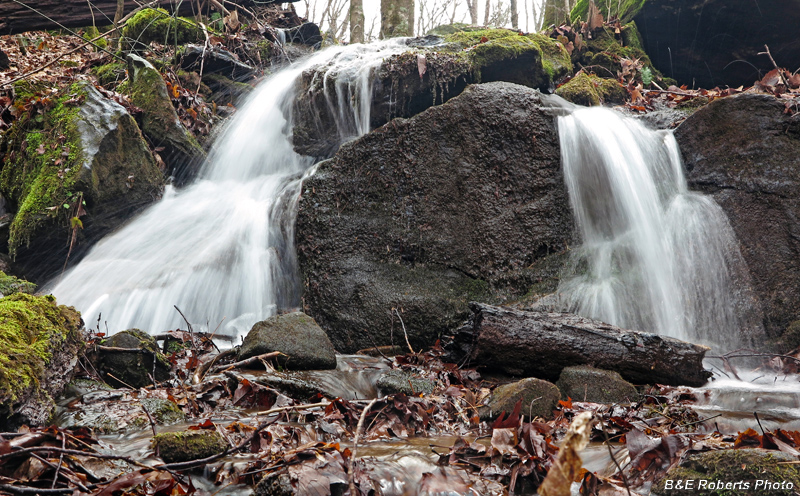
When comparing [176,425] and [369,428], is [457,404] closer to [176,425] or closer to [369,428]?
[369,428]

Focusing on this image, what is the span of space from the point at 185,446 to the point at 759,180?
6.18 m

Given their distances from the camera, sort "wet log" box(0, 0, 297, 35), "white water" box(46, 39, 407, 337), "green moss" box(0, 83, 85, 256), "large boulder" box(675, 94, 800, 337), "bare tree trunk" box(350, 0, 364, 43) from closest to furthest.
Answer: "large boulder" box(675, 94, 800, 337) → "white water" box(46, 39, 407, 337) → "green moss" box(0, 83, 85, 256) → "wet log" box(0, 0, 297, 35) → "bare tree trunk" box(350, 0, 364, 43)

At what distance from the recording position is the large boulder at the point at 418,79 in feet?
23.6

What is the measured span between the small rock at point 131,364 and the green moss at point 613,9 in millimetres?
11123

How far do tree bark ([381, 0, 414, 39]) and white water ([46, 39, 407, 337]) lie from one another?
3702mm

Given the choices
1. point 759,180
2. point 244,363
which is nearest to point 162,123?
point 244,363

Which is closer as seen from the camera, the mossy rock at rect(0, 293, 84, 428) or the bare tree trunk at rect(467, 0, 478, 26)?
the mossy rock at rect(0, 293, 84, 428)

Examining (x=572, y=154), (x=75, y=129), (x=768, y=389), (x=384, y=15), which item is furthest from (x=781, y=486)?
(x=384, y=15)

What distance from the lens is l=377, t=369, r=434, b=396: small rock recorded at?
353 centimetres

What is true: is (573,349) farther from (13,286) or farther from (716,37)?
(716,37)

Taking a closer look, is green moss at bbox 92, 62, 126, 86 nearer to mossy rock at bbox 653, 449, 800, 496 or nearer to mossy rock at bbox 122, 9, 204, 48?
mossy rock at bbox 122, 9, 204, 48

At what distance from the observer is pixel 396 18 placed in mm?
12141

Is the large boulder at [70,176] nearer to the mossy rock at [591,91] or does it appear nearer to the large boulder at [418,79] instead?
the large boulder at [418,79]

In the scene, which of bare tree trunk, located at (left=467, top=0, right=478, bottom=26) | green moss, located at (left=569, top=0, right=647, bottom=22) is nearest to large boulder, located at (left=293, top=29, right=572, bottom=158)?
green moss, located at (left=569, top=0, right=647, bottom=22)
